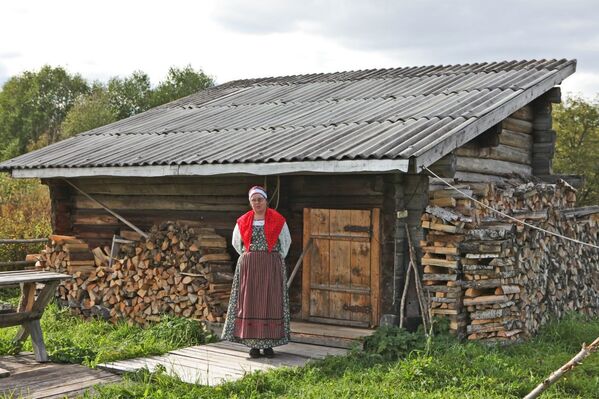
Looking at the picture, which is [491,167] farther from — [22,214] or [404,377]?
[22,214]

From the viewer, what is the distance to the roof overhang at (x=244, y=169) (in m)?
7.84

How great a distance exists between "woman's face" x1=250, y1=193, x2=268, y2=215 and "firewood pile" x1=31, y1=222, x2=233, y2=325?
1.67 m

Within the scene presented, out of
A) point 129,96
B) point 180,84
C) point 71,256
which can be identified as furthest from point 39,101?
point 71,256

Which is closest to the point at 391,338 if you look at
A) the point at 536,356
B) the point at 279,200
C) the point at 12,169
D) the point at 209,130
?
the point at 536,356

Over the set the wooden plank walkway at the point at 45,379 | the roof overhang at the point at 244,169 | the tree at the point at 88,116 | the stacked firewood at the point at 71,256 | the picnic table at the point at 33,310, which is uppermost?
the tree at the point at 88,116

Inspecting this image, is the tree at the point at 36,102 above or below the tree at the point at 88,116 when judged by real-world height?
above

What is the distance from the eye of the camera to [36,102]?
196 feet

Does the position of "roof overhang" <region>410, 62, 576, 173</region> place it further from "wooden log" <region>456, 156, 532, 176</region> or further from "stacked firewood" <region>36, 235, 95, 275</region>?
"stacked firewood" <region>36, 235, 95, 275</region>

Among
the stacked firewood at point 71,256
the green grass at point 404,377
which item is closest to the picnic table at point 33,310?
the green grass at point 404,377

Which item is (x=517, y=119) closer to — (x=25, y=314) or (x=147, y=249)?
(x=147, y=249)

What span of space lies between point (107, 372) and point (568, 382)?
14.1 ft

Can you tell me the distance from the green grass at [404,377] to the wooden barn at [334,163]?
93cm

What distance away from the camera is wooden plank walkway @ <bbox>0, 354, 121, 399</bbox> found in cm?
684

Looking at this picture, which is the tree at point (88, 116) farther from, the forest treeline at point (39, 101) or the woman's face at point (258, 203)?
the woman's face at point (258, 203)
